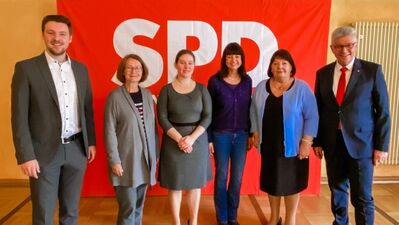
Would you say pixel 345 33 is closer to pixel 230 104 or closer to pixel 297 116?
pixel 297 116

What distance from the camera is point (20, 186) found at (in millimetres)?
3871

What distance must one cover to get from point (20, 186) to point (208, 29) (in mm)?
2665

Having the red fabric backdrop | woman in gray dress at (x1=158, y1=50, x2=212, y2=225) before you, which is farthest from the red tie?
the red fabric backdrop

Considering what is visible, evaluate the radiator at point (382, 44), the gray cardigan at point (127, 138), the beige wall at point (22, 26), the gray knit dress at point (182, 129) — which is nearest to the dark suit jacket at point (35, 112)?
the gray cardigan at point (127, 138)

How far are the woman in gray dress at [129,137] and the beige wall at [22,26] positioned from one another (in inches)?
72.0

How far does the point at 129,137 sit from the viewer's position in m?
2.38

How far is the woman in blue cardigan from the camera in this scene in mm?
2469

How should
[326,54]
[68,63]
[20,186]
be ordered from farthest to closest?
[20,186] < [326,54] < [68,63]

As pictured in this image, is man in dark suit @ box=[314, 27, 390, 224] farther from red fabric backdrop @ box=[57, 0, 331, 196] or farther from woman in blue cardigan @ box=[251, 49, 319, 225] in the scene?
red fabric backdrop @ box=[57, 0, 331, 196]

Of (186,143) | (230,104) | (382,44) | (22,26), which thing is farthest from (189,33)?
(382,44)

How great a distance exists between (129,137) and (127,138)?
0.02m

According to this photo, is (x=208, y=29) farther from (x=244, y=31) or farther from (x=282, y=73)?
(x=282, y=73)

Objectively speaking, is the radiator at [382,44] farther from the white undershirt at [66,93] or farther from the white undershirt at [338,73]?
the white undershirt at [66,93]

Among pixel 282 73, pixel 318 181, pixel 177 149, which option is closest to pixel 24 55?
pixel 177 149
